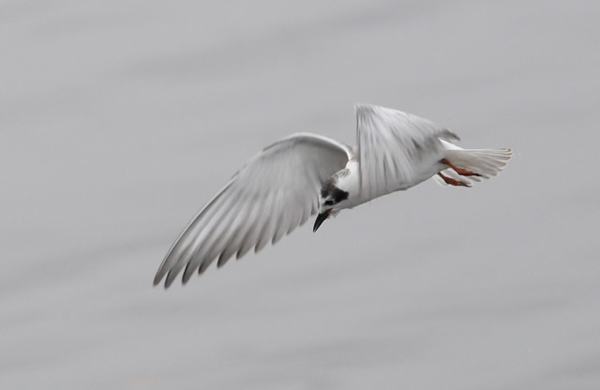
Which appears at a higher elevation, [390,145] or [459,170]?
[390,145]

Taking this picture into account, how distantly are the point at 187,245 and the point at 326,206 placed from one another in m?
0.66

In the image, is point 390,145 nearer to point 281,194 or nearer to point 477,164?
point 281,194

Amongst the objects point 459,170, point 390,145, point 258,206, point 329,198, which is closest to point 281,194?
point 258,206

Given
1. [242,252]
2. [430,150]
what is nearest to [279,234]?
[242,252]

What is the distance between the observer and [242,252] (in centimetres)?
948

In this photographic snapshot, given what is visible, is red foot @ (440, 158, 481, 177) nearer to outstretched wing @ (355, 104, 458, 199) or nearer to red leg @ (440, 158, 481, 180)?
red leg @ (440, 158, 481, 180)

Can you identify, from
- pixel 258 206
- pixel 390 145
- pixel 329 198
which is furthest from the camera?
pixel 258 206

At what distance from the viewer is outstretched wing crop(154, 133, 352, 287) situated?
948 cm

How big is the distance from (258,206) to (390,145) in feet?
3.52

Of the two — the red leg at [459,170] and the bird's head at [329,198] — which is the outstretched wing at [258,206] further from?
the red leg at [459,170]

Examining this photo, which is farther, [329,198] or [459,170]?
[459,170]

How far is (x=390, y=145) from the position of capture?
8711mm

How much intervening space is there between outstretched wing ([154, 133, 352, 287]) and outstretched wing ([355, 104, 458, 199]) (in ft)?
1.24

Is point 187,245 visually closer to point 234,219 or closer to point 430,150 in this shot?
point 234,219
